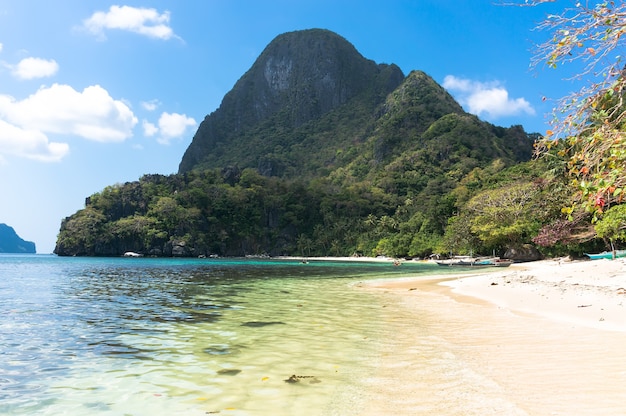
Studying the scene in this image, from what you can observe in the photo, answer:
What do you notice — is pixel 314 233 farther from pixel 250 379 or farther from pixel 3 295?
pixel 250 379

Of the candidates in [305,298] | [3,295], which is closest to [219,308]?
[305,298]

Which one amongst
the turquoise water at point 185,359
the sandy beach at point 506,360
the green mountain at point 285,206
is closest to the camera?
the sandy beach at point 506,360

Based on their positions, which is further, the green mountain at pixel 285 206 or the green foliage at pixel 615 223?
the green mountain at pixel 285 206

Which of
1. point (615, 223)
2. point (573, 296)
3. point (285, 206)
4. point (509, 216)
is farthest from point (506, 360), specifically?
point (285, 206)

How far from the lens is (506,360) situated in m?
7.24

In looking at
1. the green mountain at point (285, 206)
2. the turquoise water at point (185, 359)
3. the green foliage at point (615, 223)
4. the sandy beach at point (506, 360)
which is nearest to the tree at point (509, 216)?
the green foliage at point (615, 223)

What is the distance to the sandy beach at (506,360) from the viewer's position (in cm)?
500

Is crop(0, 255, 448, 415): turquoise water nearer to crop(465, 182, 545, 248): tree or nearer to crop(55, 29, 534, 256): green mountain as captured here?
crop(465, 182, 545, 248): tree

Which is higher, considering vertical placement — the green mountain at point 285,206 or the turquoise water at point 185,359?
the green mountain at point 285,206

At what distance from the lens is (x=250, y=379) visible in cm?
677

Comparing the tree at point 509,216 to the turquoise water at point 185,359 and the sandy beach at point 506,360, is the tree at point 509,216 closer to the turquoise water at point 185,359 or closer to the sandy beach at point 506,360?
the sandy beach at point 506,360

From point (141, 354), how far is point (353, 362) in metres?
4.69

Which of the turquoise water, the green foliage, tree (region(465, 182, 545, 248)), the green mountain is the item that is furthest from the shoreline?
the green mountain

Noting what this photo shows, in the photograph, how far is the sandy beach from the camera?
5004mm
